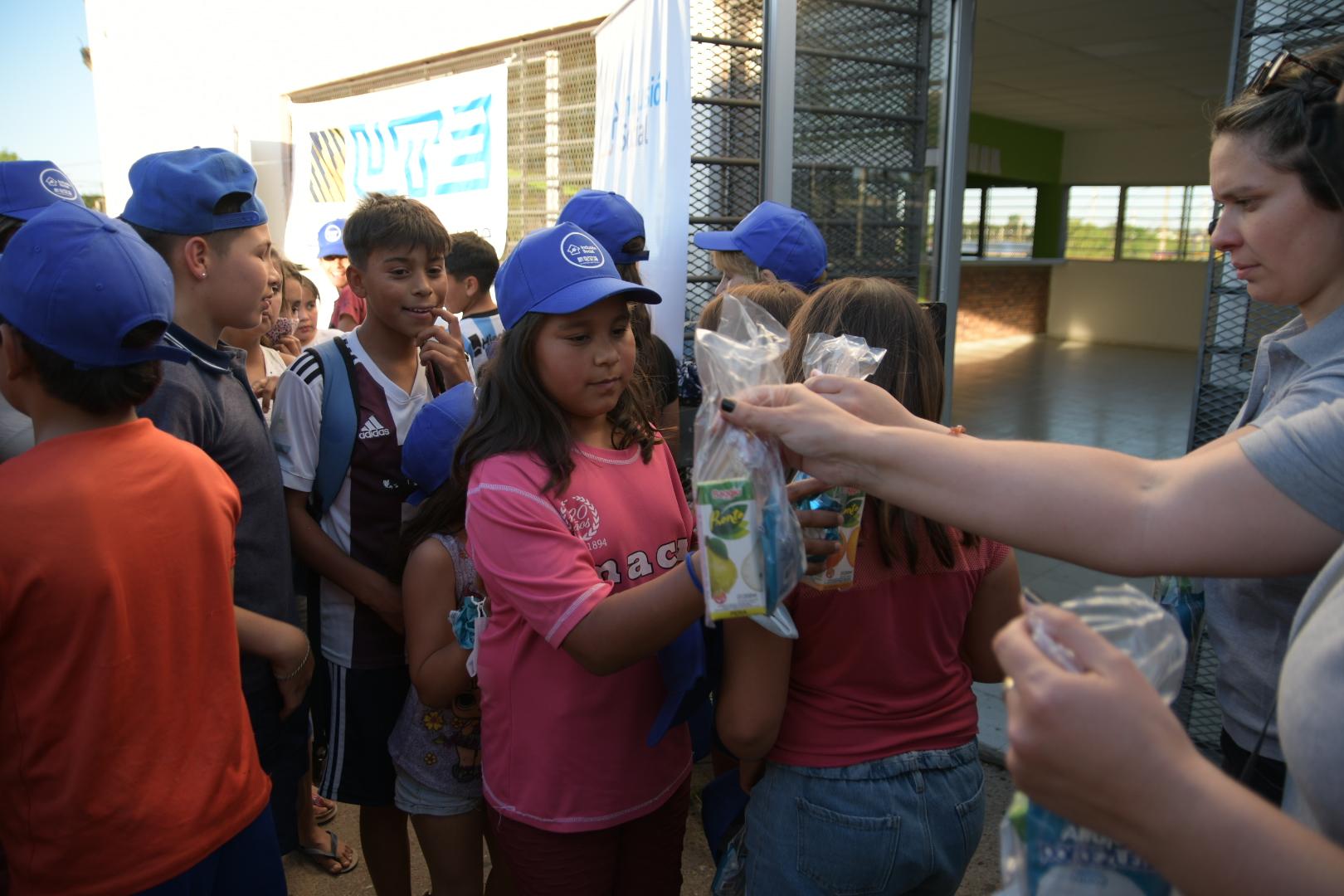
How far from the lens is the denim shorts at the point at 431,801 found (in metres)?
2.14

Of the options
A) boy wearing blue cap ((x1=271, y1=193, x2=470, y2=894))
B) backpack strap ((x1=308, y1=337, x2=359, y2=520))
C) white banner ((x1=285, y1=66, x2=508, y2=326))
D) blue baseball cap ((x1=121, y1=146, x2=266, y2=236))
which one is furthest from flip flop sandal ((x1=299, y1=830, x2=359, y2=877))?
white banner ((x1=285, y1=66, x2=508, y2=326))

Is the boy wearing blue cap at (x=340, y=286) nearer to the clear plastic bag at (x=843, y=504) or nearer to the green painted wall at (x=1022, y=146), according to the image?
the clear plastic bag at (x=843, y=504)

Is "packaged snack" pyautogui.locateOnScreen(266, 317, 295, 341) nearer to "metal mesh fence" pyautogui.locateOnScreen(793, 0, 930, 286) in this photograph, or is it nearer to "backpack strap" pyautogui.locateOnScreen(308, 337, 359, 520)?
"backpack strap" pyautogui.locateOnScreen(308, 337, 359, 520)

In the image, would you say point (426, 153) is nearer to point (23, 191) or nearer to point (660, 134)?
point (660, 134)

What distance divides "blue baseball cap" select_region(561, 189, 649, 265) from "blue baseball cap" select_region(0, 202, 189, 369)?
183 cm

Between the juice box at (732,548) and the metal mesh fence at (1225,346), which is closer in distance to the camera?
the juice box at (732,548)

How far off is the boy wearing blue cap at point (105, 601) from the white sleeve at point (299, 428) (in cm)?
67

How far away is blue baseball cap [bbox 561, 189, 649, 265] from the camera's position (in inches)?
127

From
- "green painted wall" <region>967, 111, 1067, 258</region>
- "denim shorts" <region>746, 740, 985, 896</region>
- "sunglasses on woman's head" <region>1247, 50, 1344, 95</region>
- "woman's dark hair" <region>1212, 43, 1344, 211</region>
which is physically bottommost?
"denim shorts" <region>746, 740, 985, 896</region>

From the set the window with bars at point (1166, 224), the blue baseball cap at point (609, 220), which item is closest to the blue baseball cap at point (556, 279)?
the blue baseball cap at point (609, 220)

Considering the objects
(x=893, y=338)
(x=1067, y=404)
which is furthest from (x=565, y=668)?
(x=1067, y=404)

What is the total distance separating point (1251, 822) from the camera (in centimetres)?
71

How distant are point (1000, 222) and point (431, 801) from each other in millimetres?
18114

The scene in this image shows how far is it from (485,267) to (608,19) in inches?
63.2
